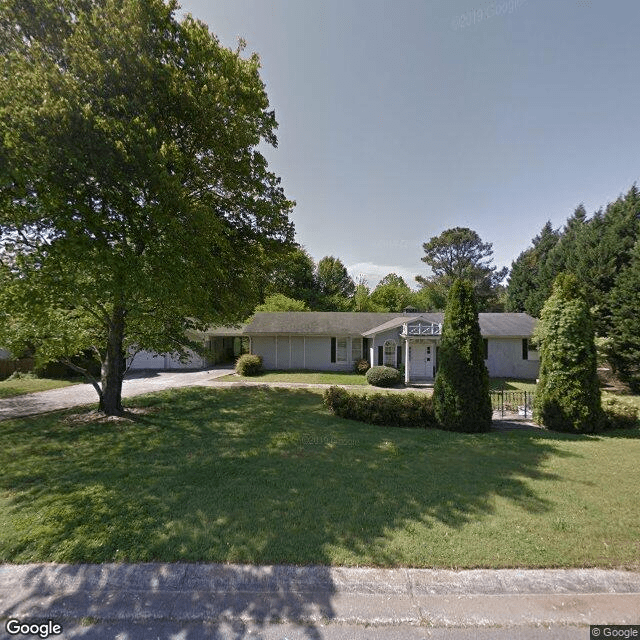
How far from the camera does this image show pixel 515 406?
10695 mm

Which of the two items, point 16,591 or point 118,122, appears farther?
point 118,122

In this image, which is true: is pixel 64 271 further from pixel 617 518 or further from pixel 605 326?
pixel 605 326

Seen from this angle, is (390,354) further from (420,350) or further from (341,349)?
(341,349)

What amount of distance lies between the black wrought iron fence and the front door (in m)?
7.23

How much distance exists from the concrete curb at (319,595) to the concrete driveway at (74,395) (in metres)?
9.70

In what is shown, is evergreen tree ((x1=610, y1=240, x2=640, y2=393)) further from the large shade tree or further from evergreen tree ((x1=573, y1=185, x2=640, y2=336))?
the large shade tree

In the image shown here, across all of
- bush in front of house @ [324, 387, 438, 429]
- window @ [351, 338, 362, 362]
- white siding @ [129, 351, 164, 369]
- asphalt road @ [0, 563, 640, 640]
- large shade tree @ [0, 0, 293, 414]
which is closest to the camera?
asphalt road @ [0, 563, 640, 640]

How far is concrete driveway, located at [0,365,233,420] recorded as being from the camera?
1091 cm

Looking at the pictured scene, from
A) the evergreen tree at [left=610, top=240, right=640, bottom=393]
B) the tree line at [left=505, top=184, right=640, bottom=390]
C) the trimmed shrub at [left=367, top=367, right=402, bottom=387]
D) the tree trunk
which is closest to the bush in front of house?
the tree trunk

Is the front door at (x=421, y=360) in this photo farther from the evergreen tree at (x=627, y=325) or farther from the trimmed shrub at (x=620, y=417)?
the trimmed shrub at (x=620, y=417)

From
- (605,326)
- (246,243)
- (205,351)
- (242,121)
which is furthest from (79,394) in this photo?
(605,326)

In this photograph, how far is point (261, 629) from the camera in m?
2.78

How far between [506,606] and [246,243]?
10296 millimetres

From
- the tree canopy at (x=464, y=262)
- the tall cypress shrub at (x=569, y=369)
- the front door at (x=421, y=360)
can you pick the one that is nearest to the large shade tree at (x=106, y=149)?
the tall cypress shrub at (x=569, y=369)
